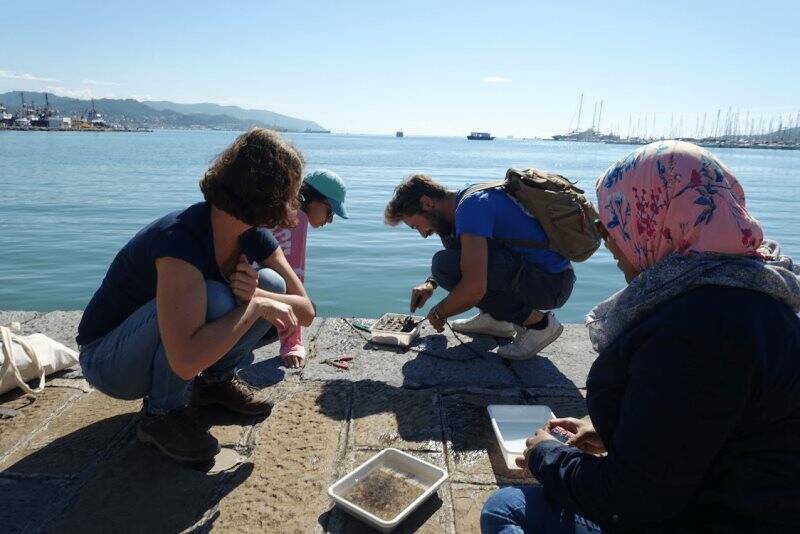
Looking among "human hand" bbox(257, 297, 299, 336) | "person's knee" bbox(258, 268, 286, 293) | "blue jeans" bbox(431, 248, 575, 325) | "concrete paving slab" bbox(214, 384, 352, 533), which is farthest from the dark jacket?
"blue jeans" bbox(431, 248, 575, 325)

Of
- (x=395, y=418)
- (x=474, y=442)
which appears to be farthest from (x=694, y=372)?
(x=395, y=418)

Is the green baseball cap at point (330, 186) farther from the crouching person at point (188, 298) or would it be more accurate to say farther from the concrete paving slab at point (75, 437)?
the concrete paving slab at point (75, 437)

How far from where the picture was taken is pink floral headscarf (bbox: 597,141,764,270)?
1.24 m

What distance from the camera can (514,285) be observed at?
3.68m

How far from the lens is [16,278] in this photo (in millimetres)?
7773

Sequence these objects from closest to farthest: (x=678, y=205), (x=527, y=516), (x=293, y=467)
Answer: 1. (x=678, y=205)
2. (x=527, y=516)
3. (x=293, y=467)

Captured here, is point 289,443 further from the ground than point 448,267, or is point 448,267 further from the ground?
point 448,267

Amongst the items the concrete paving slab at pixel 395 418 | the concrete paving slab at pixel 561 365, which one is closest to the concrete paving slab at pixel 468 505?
the concrete paving slab at pixel 395 418

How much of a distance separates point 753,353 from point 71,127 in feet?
436

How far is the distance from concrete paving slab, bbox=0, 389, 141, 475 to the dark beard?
2.06 metres

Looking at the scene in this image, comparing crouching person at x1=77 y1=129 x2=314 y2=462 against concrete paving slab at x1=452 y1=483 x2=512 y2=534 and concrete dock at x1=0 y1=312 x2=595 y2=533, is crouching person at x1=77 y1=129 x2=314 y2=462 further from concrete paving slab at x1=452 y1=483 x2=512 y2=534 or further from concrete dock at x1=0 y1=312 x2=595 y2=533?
concrete paving slab at x1=452 y1=483 x2=512 y2=534

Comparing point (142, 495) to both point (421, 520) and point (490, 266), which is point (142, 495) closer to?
point (421, 520)

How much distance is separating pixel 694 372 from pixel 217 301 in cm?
176

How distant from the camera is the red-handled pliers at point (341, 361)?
3.39 m
